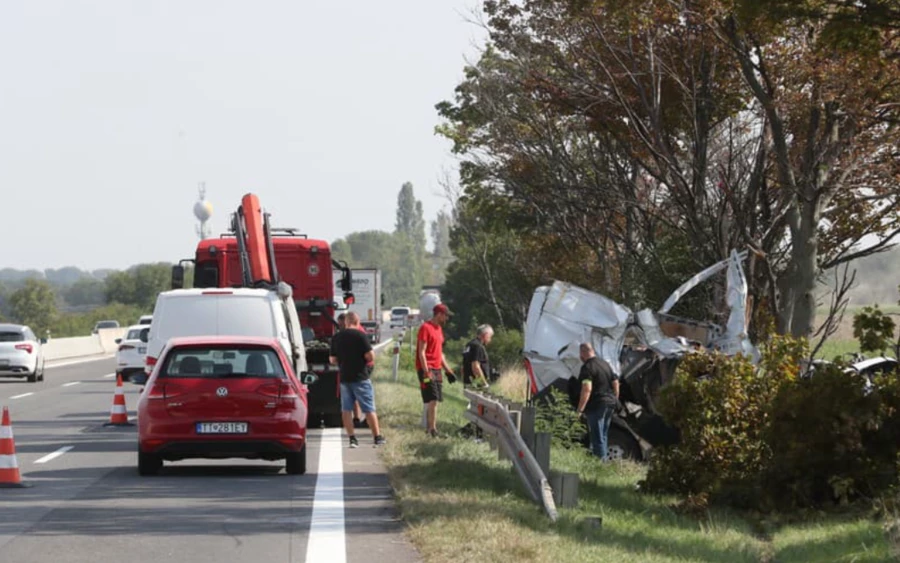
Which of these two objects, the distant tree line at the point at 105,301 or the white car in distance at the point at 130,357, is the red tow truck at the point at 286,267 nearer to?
the white car in distance at the point at 130,357

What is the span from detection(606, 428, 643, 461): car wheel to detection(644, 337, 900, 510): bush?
360 cm

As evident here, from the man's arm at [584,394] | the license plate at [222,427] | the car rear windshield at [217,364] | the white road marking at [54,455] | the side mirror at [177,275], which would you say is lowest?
the white road marking at [54,455]

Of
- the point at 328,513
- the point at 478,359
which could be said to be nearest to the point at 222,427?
the point at 328,513

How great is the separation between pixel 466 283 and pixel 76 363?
25.4m

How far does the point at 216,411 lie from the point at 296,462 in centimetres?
102

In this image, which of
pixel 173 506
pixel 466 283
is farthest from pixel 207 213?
pixel 173 506

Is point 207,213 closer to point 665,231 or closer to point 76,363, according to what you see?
point 76,363

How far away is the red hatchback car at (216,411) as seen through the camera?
651 inches

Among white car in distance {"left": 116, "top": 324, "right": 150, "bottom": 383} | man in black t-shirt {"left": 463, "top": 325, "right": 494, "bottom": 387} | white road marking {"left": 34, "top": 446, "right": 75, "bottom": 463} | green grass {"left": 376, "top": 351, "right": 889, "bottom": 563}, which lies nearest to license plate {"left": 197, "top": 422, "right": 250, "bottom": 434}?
green grass {"left": 376, "top": 351, "right": 889, "bottom": 563}

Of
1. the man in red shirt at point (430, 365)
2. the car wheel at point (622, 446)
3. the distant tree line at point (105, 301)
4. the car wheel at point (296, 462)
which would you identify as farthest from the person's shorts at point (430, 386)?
the distant tree line at point (105, 301)

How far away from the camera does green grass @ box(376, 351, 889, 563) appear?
11.2 meters

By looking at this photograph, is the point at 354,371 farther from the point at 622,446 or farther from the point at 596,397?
the point at 622,446

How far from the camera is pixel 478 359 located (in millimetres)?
24688

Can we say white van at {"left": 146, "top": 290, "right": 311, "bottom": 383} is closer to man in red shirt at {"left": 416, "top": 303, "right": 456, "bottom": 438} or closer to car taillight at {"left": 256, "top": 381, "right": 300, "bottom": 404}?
Result: man in red shirt at {"left": 416, "top": 303, "right": 456, "bottom": 438}
